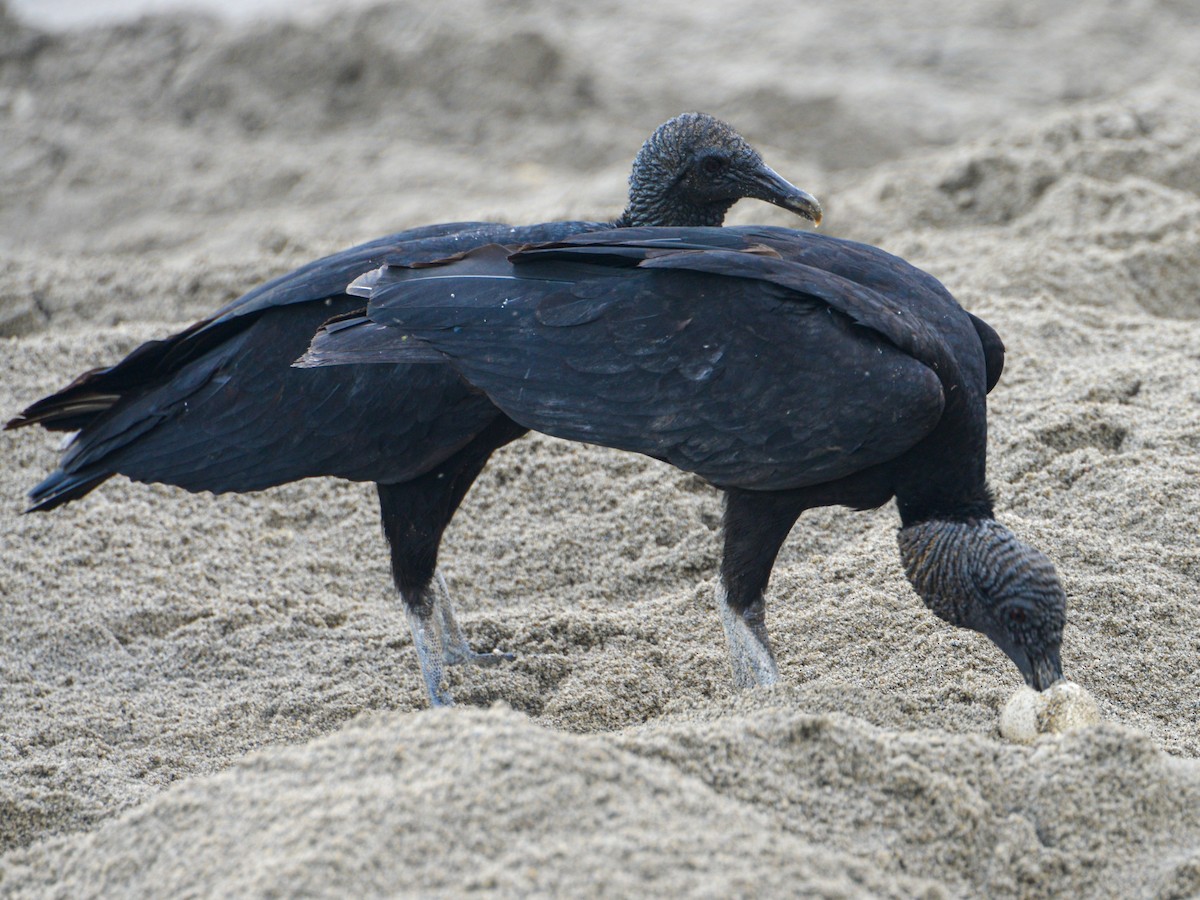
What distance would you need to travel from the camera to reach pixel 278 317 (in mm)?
3277

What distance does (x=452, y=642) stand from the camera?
136 inches

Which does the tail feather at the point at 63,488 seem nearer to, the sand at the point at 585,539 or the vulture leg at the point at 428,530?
the sand at the point at 585,539

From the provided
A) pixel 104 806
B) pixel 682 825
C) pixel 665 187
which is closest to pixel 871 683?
pixel 682 825

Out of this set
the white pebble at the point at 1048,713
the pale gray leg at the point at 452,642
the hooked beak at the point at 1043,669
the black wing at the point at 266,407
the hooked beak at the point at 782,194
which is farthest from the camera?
the hooked beak at the point at 782,194

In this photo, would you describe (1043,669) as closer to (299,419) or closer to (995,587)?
(995,587)

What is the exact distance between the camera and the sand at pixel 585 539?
2.13 metres

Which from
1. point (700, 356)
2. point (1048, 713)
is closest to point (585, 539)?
A: point (700, 356)

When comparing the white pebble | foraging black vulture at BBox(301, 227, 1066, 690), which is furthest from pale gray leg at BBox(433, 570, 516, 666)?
the white pebble

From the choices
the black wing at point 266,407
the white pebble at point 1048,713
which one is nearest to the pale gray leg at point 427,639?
the black wing at point 266,407

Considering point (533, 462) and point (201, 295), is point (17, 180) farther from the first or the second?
point (533, 462)

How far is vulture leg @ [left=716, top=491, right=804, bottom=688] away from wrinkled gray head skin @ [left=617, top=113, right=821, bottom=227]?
0.92m

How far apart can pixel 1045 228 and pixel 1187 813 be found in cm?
358

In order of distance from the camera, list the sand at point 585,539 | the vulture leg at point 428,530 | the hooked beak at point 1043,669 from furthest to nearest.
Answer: the vulture leg at point 428,530 → the hooked beak at point 1043,669 → the sand at point 585,539

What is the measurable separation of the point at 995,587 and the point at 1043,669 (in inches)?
7.5
